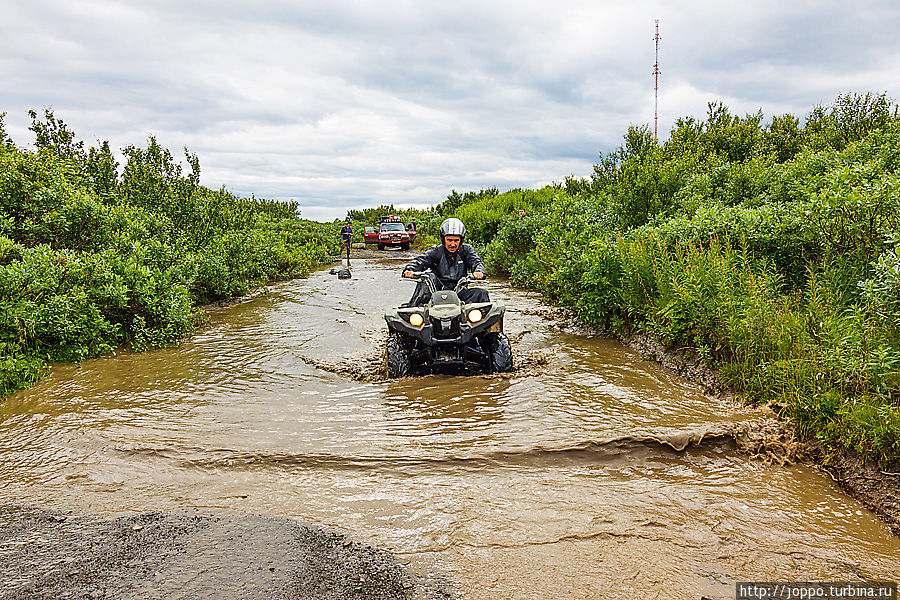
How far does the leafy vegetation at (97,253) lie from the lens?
7492mm

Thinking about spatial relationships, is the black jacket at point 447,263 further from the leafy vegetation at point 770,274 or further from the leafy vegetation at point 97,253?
the leafy vegetation at point 97,253

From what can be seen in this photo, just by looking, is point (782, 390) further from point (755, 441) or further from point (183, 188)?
point (183, 188)

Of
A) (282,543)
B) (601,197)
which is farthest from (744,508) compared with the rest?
(601,197)

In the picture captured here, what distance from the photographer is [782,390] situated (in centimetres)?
527

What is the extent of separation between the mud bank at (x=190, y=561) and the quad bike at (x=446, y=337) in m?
3.04

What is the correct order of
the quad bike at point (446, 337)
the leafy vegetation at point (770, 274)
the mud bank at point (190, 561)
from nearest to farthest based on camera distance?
the mud bank at point (190, 561), the leafy vegetation at point (770, 274), the quad bike at point (446, 337)

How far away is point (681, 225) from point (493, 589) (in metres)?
7.36

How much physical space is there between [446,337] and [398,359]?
0.73 m

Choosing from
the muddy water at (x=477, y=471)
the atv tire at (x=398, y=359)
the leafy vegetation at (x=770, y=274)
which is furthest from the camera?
the atv tire at (x=398, y=359)

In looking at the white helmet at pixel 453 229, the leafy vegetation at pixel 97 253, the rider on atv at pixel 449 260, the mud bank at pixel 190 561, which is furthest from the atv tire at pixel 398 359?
the leafy vegetation at pixel 97 253

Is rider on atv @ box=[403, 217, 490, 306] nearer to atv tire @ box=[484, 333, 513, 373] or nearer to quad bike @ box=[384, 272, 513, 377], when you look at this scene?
quad bike @ box=[384, 272, 513, 377]

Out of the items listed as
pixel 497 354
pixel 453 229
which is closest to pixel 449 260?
pixel 453 229

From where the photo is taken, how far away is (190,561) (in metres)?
3.27

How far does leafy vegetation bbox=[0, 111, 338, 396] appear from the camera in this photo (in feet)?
24.6
